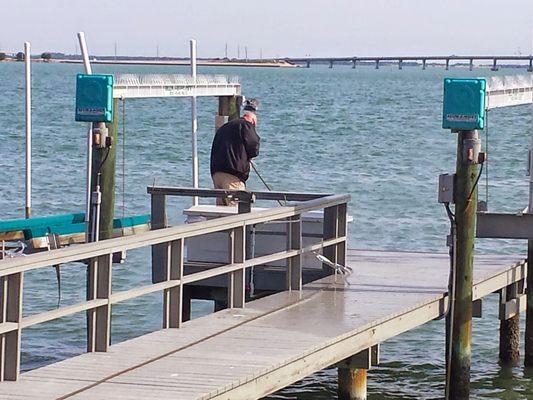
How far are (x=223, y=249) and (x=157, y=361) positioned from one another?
3.68m

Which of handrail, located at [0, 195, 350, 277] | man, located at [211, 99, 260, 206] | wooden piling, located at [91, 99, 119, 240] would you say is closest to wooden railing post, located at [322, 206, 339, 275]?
handrail, located at [0, 195, 350, 277]

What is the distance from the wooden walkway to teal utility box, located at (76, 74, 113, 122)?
2.21m

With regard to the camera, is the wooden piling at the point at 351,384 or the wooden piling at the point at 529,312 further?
the wooden piling at the point at 529,312

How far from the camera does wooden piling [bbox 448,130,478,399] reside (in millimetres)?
11852

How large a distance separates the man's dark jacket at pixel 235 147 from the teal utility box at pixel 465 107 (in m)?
2.51

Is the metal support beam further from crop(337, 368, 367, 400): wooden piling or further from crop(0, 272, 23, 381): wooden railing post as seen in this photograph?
crop(0, 272, 23, 381): wooden railing post

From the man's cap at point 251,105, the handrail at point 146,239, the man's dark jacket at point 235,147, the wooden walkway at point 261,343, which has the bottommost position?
the wooden walkway at point 261,343

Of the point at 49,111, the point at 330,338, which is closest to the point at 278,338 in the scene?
the point at 330,338

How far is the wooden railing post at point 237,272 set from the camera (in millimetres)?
10938

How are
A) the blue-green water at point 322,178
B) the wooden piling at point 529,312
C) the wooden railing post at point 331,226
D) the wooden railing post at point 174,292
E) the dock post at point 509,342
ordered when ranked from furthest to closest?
1. the blue-green water at point 322,178
2. the dock post at point 509,342
3. the wooden piling at point 529,312
4. the wooden railing post at point 331,226
5. the wooden railing post at point 174,292

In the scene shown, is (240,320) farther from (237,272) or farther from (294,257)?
(294,257)

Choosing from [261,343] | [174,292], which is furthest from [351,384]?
[174,292]

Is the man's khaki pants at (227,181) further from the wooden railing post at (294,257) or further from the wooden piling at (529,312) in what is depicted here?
the wooden piling at (529,312)

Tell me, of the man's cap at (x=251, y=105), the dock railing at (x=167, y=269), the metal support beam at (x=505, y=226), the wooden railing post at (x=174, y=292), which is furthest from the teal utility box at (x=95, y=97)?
the metal support beam at (x=505, y=226)
